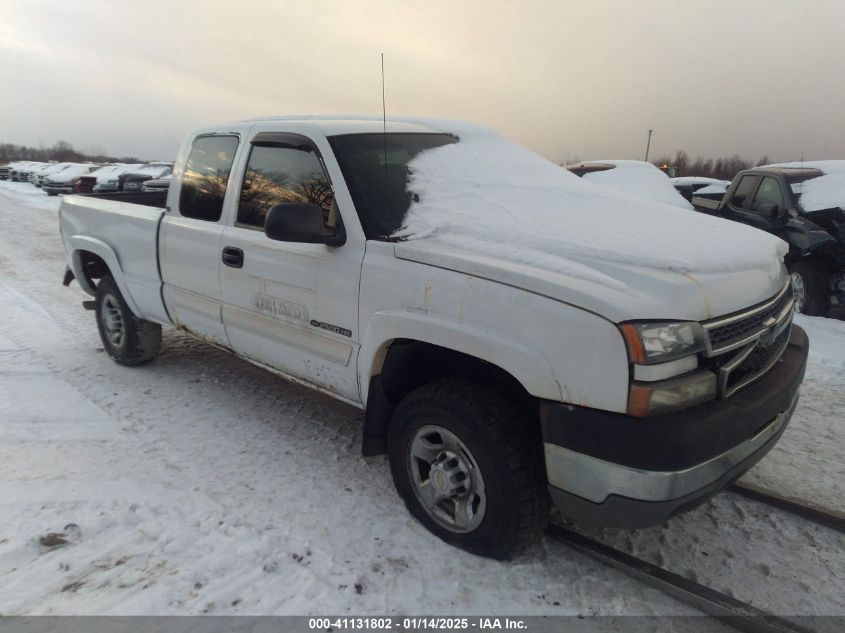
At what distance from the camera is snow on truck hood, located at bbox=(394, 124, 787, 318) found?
84.9 inches

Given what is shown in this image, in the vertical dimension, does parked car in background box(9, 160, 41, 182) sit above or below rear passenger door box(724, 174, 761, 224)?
below

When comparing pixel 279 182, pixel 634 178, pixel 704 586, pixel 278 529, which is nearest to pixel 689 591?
pixel 704 586

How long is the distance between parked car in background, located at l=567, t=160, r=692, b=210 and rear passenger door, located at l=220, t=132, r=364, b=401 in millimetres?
6442

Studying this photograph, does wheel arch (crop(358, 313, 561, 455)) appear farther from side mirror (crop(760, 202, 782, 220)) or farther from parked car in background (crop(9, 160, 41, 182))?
parked car in background (crop(9, 160, 41, 182))

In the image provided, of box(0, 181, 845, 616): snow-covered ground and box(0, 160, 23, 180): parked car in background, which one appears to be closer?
box(0, 181, 845, 616): snow-covered ground

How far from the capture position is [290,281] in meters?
3.12

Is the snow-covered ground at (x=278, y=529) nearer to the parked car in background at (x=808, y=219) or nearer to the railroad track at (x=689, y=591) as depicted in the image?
the railroad track at (x=689, y=591)

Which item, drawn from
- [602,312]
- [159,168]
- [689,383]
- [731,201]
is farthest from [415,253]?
[159,168]

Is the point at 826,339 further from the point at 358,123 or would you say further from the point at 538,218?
the point at 358,123

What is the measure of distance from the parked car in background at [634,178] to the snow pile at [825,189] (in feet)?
4.89

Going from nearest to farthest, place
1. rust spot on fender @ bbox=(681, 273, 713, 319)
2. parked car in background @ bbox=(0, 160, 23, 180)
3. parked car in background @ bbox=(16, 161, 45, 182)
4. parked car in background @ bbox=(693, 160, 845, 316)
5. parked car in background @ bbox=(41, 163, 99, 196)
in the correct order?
rust spot on fender @ bbox=(681, 273, 713, 319)
parked car in background @ bbox=(693, 160, 845, 316)
parked car in background @ bbox=(41, 163, 99, 196)
parked car in background @ bbox=(16, 161, 45, 182)
parked car in background @ bbox=(0, 160, 23, 180)

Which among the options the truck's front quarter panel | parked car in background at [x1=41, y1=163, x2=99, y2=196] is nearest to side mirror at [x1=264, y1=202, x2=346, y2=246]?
the truck's front quarter panel

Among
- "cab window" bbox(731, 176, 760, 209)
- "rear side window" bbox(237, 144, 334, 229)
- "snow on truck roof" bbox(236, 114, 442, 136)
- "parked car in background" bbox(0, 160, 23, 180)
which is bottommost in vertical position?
"parked car in background" bbox(0, 160, 23, 180)

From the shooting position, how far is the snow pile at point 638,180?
8.89 m
